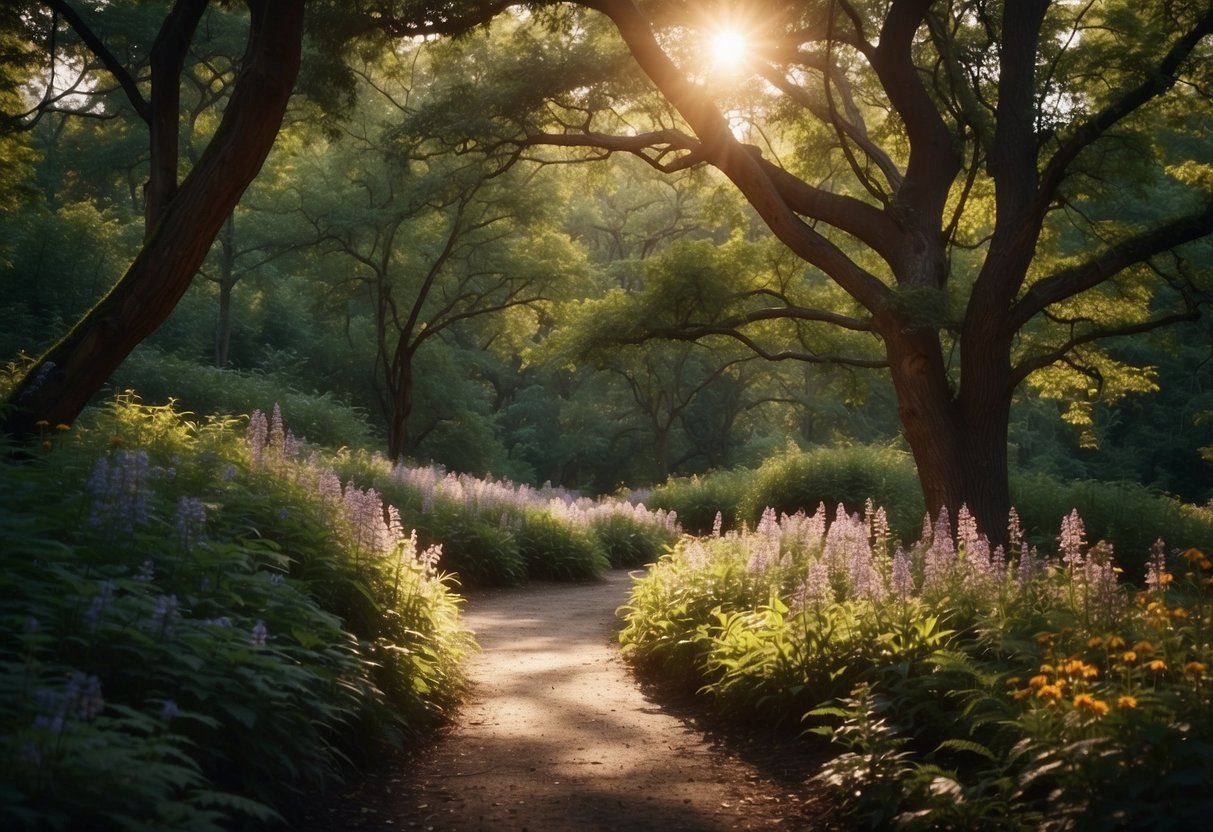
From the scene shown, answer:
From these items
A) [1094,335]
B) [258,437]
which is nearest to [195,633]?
[258,437]

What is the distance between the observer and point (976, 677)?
5.07 metres

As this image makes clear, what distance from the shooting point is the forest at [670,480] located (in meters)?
4.05

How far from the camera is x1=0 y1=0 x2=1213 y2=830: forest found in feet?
13.3

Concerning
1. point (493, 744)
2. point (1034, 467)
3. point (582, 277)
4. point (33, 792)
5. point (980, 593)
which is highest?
point (582, 277)

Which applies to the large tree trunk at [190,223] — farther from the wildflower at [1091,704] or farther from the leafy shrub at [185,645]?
the wildflower at [1091,704]

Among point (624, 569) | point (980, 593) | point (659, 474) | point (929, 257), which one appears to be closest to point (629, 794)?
point (980, 593)

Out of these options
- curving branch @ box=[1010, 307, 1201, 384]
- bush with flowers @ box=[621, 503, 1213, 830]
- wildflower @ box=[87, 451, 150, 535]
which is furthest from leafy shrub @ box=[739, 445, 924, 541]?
wildflower @ box=[87, 451, 150, 535]

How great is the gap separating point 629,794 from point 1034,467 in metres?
35.2

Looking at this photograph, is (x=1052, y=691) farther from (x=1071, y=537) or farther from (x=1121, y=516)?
(x=1121, y=516)

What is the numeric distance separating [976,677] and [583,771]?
212 centimetres

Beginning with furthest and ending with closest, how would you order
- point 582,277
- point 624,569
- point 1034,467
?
point 1034,467 < point 582,277 < point 624,569

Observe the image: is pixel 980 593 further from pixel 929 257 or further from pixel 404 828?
pixel 929 257

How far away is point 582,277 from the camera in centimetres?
2869

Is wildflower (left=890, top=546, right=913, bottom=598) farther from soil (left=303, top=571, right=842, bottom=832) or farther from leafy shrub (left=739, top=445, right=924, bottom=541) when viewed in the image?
leafy shrub (left=739, top=445, right=924, bottom=541)
